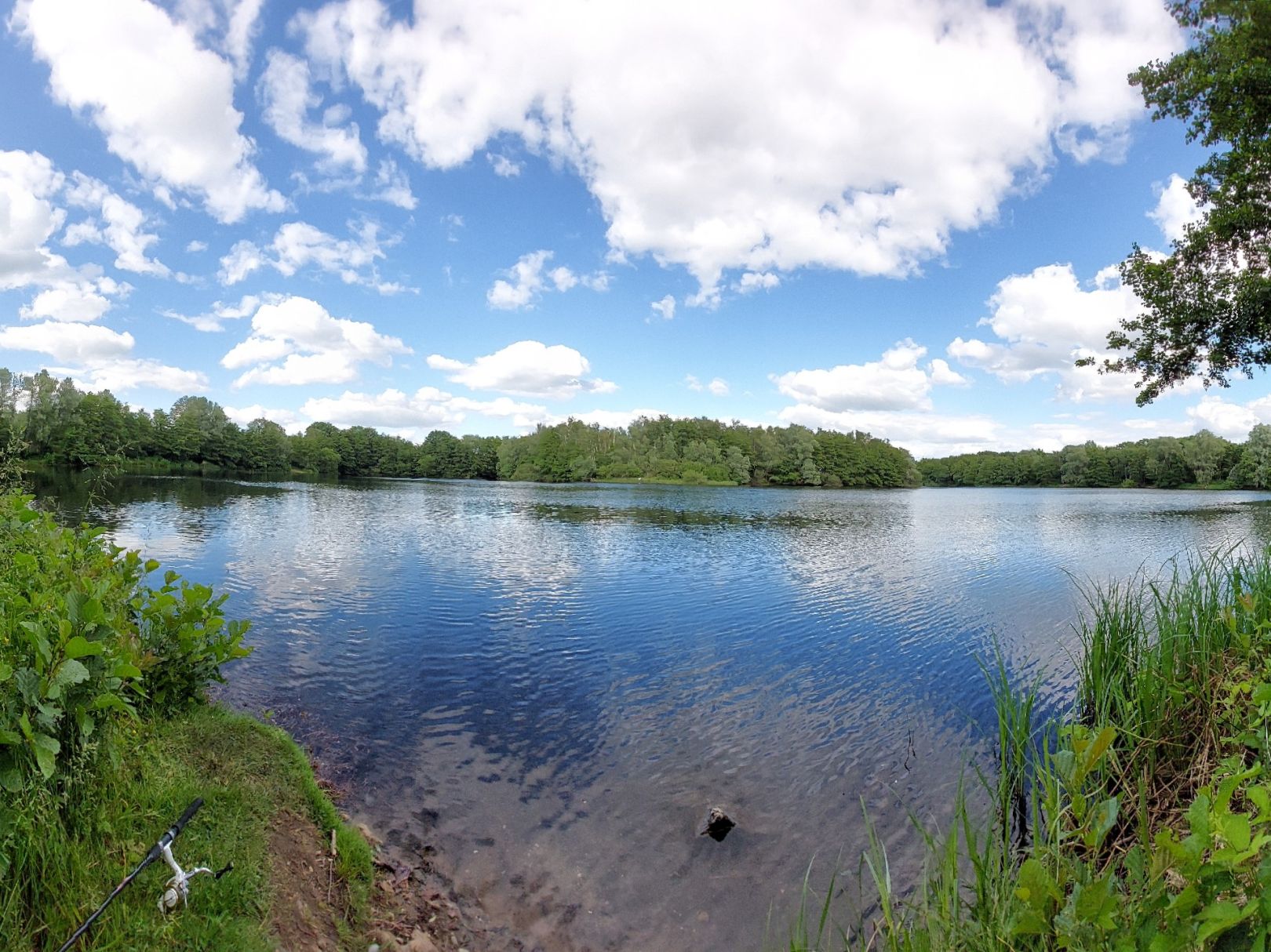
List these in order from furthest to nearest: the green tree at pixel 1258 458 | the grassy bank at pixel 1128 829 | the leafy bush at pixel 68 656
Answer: the green tree at pixel 1258 458
the leafy bush at pixel 68 656
the grassy bank at pixel 1128 829

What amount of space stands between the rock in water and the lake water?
124 mm

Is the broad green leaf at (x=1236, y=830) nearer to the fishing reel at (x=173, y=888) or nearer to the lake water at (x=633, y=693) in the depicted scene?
the lake water at (x=633, y=693)

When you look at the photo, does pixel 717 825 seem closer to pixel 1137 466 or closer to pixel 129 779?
pixel 129 779

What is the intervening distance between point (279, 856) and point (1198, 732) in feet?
30.9

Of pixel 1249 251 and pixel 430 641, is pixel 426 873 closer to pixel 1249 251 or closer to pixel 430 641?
pixel 430 641

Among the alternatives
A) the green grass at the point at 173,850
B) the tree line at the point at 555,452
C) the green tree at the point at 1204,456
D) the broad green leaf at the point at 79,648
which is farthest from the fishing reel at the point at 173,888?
the green tree at the point at 1204,456

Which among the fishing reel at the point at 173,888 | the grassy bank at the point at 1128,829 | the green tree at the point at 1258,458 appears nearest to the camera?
the grassy bank at the point at 1128,829

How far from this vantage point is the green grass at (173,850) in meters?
3.43

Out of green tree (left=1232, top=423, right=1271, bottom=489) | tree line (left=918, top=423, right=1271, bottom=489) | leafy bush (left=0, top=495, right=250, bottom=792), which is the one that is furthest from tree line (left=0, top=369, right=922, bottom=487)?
leafy bush (left=0, top=495, right=250, bottom=792)

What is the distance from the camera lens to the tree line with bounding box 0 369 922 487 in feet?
393

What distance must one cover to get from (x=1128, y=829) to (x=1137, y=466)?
178 meters

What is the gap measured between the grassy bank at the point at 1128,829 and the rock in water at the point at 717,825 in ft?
4.72

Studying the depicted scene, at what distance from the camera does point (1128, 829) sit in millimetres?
6234

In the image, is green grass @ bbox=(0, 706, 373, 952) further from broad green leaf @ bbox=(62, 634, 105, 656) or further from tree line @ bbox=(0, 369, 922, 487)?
tree line @ bbox=(0, 369, 922, 487)
